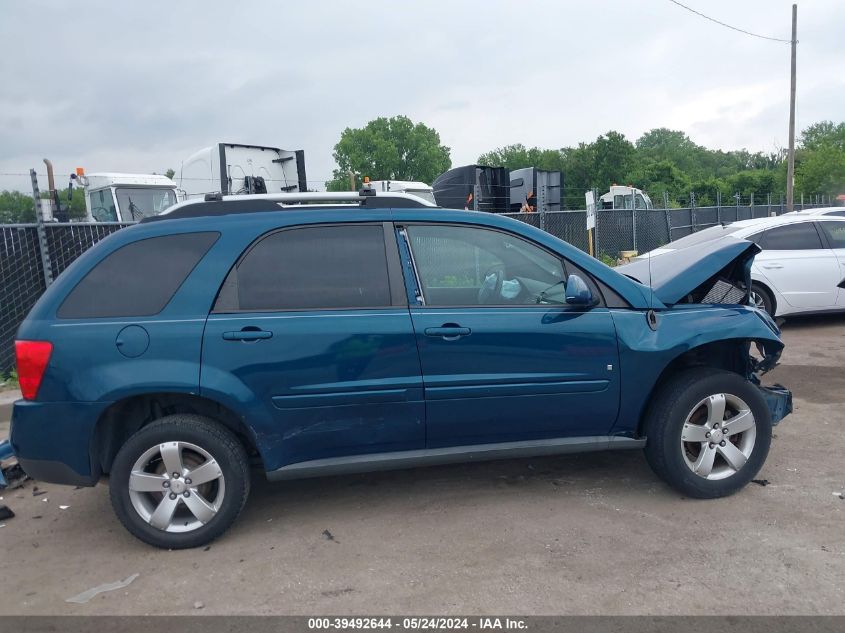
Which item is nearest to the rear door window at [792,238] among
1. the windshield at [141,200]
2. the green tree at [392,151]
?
the windshield at [141,200]

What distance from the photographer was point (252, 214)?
377cm

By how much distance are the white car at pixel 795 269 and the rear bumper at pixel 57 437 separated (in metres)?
7.34

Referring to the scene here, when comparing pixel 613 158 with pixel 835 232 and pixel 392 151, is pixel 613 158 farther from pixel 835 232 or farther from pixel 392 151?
pixel 835 232

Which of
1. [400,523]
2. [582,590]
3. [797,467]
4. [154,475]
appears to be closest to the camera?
[582,590]

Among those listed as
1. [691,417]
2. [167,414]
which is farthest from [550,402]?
[167,414]

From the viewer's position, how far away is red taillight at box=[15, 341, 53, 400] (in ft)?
11.3

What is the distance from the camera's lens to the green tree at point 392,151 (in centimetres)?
7431

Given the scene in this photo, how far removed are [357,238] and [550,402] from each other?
142 cm

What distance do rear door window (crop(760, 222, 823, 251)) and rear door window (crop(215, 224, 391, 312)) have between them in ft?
22.5

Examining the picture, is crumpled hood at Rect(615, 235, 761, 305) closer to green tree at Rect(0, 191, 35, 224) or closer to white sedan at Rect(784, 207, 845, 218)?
white sedan at Rect(784, 207, 845, 218)

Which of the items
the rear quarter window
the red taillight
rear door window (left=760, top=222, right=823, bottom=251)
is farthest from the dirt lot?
rear door window (left=760, top=222, right=823, bottom=251)

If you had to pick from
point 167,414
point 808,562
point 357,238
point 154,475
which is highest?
point 357,238
